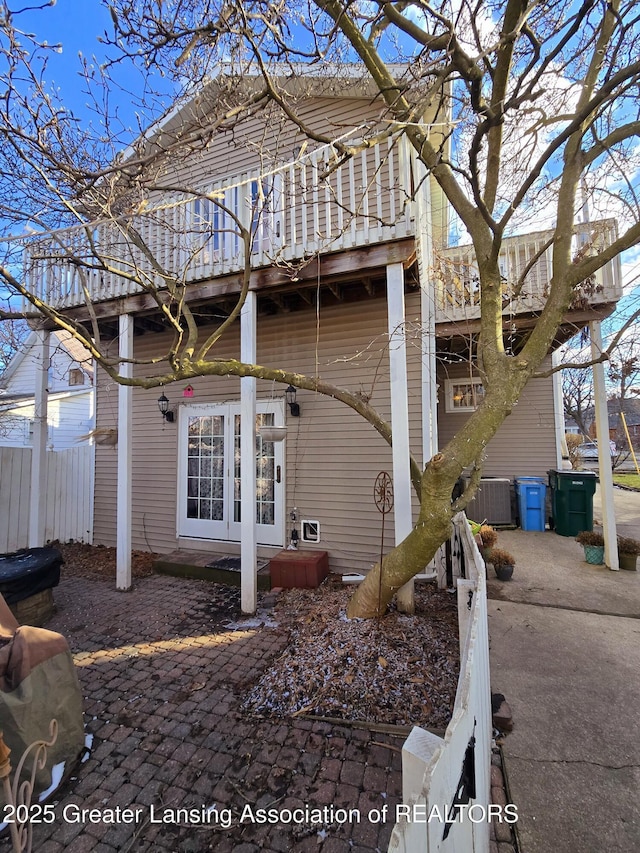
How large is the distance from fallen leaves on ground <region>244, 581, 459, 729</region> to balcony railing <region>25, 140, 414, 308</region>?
3444 millimetres

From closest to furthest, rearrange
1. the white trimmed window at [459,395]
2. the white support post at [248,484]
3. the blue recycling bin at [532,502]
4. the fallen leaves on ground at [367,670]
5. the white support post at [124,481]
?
the fallen leaves on ground at [367,670] < the white support post at [248,484] < the white support post at [124,481] < the blue recycling bin at [532,502] < the white trimmed window at [459,395]

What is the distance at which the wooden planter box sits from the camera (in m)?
4.74

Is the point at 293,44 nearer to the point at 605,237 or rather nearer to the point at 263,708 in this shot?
the point at 605,237

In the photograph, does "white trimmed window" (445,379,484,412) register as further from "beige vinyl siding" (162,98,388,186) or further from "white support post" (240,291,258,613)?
"white support post" (240,291,258,613)

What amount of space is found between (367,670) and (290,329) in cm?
442

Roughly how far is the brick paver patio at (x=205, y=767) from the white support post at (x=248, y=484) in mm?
722

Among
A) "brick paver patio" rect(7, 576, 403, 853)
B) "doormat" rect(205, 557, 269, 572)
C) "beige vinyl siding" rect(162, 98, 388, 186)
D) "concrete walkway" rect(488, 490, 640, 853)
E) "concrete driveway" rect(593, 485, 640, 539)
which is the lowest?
"brick paver patio" rect(7, 576, 403, 853)

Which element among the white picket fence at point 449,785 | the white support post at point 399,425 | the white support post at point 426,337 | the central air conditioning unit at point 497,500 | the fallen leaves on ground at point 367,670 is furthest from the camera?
the central air conditioning unit at point 497,500

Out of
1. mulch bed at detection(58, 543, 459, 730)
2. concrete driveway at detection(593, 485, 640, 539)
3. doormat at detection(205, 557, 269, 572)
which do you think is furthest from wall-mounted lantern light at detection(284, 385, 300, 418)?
concrete driveway at detection(593, 485, 640, 539)

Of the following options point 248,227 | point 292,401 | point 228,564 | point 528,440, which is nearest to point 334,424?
point 292,401

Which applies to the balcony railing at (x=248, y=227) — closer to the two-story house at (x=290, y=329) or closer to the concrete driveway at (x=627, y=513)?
the two-story house at (x=290, y=329)

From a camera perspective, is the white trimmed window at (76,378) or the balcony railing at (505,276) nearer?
the balcony railing at (505,276)

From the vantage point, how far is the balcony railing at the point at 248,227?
3.95m

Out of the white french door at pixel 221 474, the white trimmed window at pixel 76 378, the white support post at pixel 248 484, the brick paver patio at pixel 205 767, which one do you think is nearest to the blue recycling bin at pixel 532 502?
the white french door at pixel 221 474
